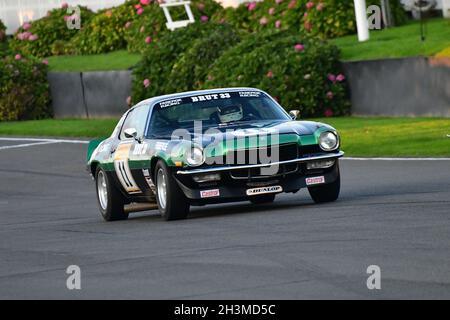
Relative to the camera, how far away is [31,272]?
38.1 feet

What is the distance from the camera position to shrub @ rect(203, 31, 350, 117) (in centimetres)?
2861

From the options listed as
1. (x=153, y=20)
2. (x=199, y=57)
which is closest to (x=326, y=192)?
(x=199, y=57)

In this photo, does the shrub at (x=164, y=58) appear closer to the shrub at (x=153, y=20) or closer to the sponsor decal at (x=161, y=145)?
the shrub at (x=153, y=20)

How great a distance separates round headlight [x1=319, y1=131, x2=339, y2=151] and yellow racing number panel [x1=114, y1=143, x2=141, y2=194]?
7.11 feet

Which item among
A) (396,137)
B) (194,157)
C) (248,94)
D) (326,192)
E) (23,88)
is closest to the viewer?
(194,157)

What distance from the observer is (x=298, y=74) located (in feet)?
94.7

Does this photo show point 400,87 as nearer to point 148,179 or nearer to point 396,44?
point 396,44

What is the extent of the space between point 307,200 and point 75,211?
3.49 m

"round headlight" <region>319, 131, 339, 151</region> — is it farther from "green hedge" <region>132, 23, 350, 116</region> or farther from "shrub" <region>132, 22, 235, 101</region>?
"shrub" <region>132, 22, 235, 101</region>

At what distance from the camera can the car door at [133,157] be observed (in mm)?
15711

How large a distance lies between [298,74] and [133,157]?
1337 centimetres

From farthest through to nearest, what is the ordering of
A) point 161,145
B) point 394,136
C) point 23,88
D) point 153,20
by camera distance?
point 153,20
point 23,88
point 394,136
point 161,145
